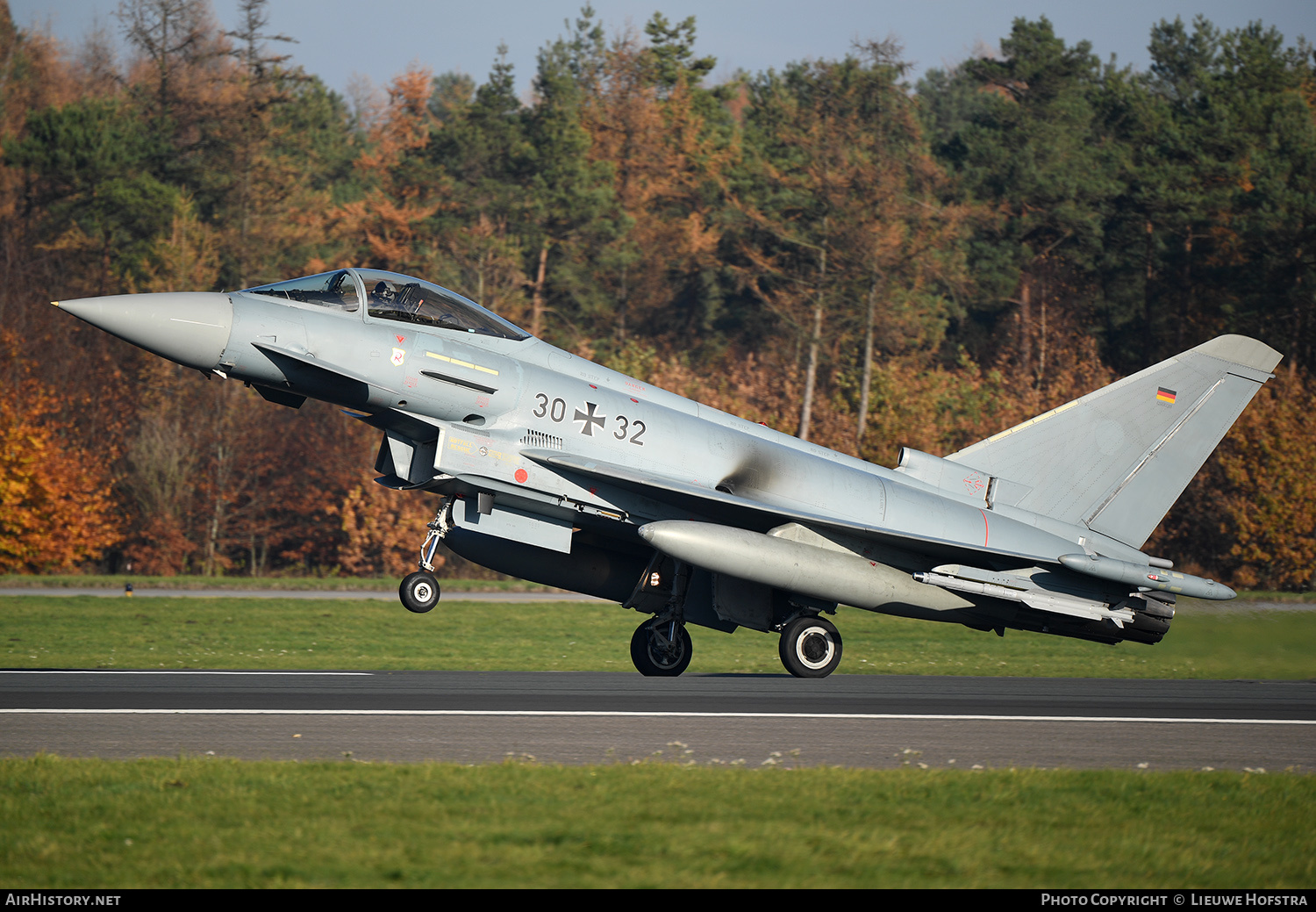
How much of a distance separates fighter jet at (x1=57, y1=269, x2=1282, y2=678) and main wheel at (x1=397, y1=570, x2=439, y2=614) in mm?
31

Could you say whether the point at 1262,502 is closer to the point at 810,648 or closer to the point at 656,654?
the point at 810,648

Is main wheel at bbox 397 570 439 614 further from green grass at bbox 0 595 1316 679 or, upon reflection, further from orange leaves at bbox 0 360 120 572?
orange leaves at bbox 0 360 120 572

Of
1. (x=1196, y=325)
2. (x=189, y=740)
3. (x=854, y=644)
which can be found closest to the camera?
(x=189, y=740)

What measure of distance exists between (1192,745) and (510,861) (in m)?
7.08

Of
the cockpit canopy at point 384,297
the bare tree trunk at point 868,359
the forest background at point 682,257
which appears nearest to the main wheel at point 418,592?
the cockpit canopy at point 384,297

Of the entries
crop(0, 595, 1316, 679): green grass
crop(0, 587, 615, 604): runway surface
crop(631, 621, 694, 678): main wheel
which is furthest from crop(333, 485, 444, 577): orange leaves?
crop(631, 621, 694, 678): main wheel

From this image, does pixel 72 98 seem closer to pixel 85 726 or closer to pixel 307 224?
pixel 307 224

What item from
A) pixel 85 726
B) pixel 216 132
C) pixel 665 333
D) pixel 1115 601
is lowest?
pixel 85 726

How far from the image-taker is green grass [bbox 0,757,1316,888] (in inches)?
257

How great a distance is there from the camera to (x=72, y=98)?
65125 millimetres

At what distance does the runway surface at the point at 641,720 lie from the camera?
10.1m

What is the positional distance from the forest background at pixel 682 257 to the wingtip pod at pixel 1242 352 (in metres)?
27.5

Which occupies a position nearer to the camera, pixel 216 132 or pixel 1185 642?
pixel 1185 642

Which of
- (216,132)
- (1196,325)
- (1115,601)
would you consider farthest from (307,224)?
(1115,601)
